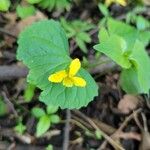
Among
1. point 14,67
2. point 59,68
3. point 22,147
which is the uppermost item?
point 59,68

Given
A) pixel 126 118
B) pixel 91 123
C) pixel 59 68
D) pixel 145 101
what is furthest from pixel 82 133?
pixel 59 68

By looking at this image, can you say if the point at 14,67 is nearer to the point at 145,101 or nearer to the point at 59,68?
the point at 59,68

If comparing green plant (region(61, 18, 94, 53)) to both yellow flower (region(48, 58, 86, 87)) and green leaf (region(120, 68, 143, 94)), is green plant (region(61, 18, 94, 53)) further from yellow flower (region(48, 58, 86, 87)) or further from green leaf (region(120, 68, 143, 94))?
yellow flower (region(48, 58, 86, 87))

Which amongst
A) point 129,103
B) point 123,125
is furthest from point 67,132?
point 129,103

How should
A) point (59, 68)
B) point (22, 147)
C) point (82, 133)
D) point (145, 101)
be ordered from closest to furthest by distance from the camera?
point (59, 68)
point (22, 147)
point (82, 133)
point (145, 101)

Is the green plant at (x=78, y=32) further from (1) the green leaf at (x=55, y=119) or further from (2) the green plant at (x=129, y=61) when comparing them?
(1) the green leaf at (x=55, y=119)

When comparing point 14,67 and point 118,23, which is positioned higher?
point 118,23

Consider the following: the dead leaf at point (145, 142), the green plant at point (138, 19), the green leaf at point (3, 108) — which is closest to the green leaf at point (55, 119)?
the green leaf at point (3, 108)
